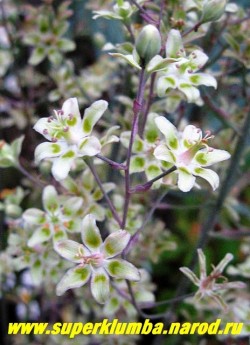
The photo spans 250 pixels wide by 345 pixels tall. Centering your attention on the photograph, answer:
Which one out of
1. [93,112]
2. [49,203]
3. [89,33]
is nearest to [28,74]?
[89,33]

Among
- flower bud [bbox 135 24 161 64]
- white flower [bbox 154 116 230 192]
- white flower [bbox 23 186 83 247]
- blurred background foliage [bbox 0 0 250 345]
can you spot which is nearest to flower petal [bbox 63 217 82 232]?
white flower [bbox 23 186 83 247]

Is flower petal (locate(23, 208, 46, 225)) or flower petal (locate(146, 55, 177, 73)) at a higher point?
flower petal (locate(146, 55, 177, 73))

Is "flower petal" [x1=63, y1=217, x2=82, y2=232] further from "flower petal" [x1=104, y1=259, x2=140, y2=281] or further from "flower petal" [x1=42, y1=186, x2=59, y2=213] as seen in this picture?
"flower petal" [x1=104, y1=259, x2=140, y2=281]

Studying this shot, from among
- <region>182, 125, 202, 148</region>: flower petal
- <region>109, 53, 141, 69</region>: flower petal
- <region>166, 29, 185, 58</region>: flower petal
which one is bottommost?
<region>182, 125, 202, 148</region>: flower petal

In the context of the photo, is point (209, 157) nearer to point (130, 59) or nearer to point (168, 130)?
point (168, 130)

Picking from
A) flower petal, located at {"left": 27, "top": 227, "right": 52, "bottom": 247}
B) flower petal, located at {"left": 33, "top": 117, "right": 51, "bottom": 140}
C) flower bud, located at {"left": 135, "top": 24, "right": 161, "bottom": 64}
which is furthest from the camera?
flower petal, located at {"left": 27, "top": 227, "right": 52, "bottom": 247}

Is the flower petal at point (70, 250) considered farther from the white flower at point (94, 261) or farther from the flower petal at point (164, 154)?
the flower petal at point (164, 154)

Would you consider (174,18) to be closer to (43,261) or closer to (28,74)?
(43,261)
